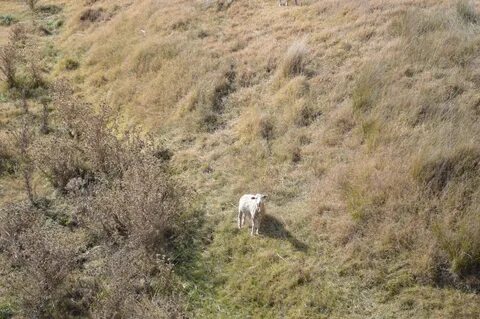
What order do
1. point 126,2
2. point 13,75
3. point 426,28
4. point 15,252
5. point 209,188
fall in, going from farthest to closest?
point 126,2
point 13,75
point 426,28
point 209,188
point 15,252

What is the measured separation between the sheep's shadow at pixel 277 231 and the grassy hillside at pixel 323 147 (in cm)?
2

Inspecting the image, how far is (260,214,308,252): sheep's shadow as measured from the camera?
19.9ft

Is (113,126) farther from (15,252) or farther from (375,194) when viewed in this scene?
(375,194)

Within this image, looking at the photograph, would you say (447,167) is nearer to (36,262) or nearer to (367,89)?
(367,89)

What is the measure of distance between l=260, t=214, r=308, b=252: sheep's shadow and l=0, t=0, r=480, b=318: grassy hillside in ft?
0.06

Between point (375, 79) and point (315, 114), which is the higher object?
point (375, 79)

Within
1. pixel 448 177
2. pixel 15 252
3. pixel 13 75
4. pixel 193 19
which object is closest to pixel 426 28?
pixel 448 177

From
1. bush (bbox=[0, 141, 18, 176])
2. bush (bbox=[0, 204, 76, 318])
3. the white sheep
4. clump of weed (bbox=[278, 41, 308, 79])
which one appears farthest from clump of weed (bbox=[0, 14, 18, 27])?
the white sheep

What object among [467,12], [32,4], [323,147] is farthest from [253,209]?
[32,4]

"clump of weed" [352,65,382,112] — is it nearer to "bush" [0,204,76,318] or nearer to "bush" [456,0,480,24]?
"bush" [456,0,480,24]

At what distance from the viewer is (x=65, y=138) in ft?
30.9

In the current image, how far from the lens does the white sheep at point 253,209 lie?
6.18 metres

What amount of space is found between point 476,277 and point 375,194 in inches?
59.2

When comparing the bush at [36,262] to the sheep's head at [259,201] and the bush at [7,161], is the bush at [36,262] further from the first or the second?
the sheep's head at [259,201]
